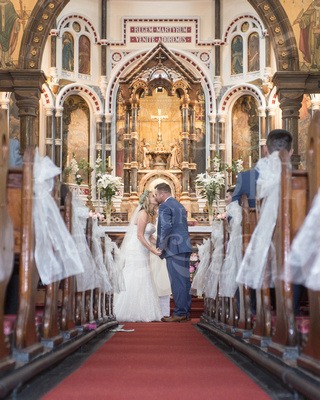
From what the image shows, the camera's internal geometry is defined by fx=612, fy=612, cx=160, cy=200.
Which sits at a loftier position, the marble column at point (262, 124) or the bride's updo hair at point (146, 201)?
the marble column at point (262, 124)

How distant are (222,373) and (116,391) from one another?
667 mm

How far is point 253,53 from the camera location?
567 inches

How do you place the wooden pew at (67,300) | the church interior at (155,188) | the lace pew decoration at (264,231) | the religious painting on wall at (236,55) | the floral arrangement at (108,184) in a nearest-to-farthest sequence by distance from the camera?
the church interior at (155,188), the lace pew decoration at (264,231), the wooden pew at (67,300), the floral arrangement at (108,184), the religious painting on wall at (236,55)

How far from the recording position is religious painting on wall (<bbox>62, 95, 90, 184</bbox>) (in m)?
14.4

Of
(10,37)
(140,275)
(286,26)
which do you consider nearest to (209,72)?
(286,26)

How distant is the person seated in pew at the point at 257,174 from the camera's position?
3693 mm

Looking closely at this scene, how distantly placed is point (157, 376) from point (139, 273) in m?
5.17

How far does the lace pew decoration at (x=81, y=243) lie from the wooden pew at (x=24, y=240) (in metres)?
1.21

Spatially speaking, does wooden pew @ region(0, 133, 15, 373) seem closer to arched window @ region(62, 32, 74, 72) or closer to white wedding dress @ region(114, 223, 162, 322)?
white wedding dress @ region(114, 223, 162, 322)

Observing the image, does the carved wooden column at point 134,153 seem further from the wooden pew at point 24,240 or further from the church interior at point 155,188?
the wooden pew at point 24,240

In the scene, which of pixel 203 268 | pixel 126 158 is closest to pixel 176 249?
pixel 203 268

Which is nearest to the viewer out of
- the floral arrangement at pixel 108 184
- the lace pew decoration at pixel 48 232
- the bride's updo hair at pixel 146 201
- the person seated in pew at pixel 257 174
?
the lace pew decoration at pixel 48 232

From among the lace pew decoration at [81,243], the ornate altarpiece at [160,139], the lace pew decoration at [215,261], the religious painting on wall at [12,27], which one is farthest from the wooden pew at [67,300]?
the ornate altarpiece at [160,139]

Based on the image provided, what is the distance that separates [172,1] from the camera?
49.4 feet
